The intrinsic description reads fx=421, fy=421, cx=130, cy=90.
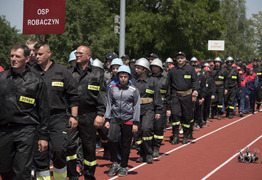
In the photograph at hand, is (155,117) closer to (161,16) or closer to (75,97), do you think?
(75,97)

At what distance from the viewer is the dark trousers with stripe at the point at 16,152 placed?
5070 mm

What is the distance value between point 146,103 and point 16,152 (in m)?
4.42

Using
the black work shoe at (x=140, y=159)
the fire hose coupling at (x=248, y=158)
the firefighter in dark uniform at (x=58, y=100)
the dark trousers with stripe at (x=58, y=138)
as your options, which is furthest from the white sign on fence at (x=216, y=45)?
the dark trousers with stripe at (x=58, y=138)

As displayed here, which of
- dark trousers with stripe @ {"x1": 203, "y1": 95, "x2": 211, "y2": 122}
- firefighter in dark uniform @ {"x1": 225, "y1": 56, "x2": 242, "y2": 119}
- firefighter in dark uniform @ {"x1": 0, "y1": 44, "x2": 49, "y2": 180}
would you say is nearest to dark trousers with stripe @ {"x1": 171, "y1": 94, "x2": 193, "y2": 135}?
dark trousers with stripe @ {"x1": 203, "y1": 95, "x2": 211, "y2": 122}

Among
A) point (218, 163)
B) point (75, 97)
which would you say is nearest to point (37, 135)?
point (75, 97)

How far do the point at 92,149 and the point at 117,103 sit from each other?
1222mm

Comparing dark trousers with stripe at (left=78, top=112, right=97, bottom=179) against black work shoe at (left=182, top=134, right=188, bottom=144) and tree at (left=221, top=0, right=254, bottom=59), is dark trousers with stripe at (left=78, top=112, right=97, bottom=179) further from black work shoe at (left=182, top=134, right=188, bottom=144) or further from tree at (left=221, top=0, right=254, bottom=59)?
tree at (left=221, top=0, right=254, bottom=59)

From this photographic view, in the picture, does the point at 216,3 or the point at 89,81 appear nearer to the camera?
the point at 89,81

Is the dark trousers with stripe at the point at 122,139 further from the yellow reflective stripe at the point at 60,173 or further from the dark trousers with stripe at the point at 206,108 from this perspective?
the dark trousers with stripe at the point at 206,108

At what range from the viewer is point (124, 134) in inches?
315

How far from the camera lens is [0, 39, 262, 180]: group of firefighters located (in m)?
5.18

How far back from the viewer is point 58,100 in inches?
249

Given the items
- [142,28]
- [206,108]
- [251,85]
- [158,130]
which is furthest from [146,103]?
[142,28]

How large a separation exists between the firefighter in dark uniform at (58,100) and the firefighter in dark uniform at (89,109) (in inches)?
20.2
